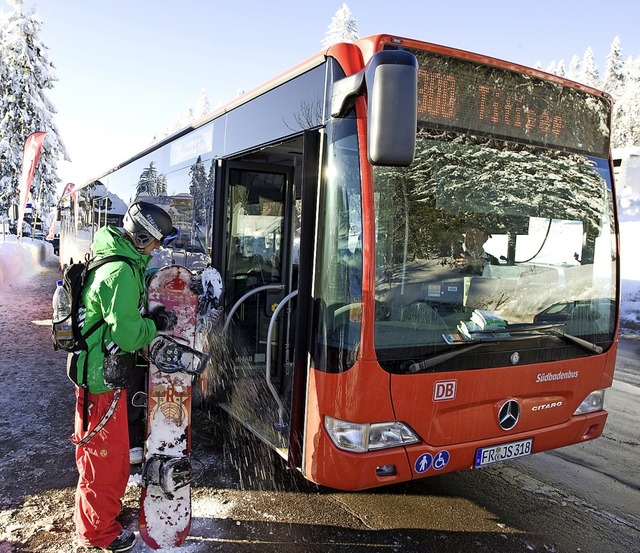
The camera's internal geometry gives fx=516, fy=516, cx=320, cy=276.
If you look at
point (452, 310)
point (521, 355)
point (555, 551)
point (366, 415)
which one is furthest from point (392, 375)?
point (555, 551)

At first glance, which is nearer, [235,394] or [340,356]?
[340,356]

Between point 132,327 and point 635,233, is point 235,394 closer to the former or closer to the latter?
point 132,327

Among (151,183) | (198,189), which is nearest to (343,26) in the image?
(151,183)

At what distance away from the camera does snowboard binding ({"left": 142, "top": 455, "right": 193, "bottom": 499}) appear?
9.79 feet

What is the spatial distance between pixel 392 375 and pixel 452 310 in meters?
0.57

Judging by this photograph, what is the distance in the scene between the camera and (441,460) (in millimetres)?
3051

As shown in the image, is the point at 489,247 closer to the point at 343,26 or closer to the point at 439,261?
the point at 439,261

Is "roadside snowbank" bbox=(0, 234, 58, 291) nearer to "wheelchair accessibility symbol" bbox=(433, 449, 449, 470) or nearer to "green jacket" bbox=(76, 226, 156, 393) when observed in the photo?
"green jacket" bbox=(76, 226, 156, 393)

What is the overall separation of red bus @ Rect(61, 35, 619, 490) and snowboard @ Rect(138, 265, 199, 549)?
0.65 m

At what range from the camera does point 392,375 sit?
2.84m

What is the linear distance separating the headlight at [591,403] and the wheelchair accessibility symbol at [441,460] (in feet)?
3.85

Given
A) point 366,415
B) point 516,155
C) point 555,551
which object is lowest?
point 555,551

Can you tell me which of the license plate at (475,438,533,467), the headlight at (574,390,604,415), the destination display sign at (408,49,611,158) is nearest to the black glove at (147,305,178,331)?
the destination display sign at (408,49,611,158)

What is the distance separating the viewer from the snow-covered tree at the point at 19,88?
89.1 ft
